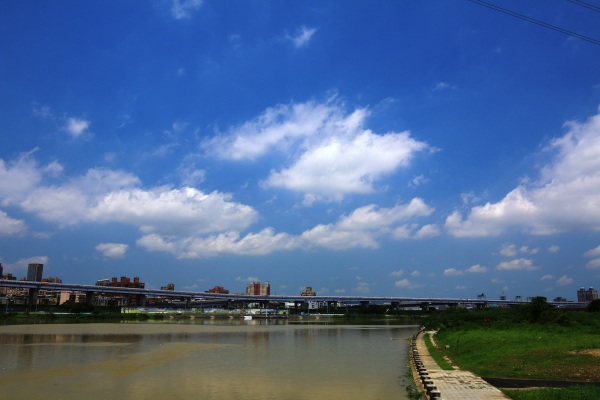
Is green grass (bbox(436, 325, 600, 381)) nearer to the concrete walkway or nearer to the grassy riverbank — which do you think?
the grassy riverbank

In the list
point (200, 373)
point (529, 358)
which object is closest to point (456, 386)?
point (529, 358)

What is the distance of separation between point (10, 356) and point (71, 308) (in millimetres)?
117051

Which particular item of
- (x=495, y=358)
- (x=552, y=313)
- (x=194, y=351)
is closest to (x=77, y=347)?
(x=194, y=351)

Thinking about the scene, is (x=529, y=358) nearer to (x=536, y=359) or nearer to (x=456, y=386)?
(x=536, y=359)

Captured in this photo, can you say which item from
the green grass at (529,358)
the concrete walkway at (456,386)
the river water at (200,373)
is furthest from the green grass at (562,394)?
the river water at (200,373)

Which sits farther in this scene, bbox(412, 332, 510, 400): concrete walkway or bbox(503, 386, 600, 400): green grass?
bbox(412, 332, 510, 400): concrete walkway

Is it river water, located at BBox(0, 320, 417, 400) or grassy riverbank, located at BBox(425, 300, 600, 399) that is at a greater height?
grassy riverbank, located at BBox(425, 300, 600, 399)

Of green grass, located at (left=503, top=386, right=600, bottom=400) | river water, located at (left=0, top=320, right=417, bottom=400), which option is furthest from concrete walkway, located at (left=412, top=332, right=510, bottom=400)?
river water, located at (left=0, top=320, right=417, bottom=400)

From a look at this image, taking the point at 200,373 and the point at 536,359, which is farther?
the point at 200,373

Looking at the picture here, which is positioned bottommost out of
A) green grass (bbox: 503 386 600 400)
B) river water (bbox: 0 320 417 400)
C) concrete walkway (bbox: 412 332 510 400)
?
river water (bbox: 0 320 417 400)

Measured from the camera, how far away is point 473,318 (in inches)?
2559

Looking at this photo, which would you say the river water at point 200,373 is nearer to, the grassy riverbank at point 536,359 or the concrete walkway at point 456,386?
the concrete walkway at point 456,386

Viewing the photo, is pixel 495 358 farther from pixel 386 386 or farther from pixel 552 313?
pixel 552 313

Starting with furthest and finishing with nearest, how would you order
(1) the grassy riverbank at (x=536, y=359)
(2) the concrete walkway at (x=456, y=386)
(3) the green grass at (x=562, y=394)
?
1. (2) the concrete walkway at (x=456, y=386)
2. (1) the grassy riverbank at (x=536, y=359)
3. (3) the green grass at (x=562, y=394)
